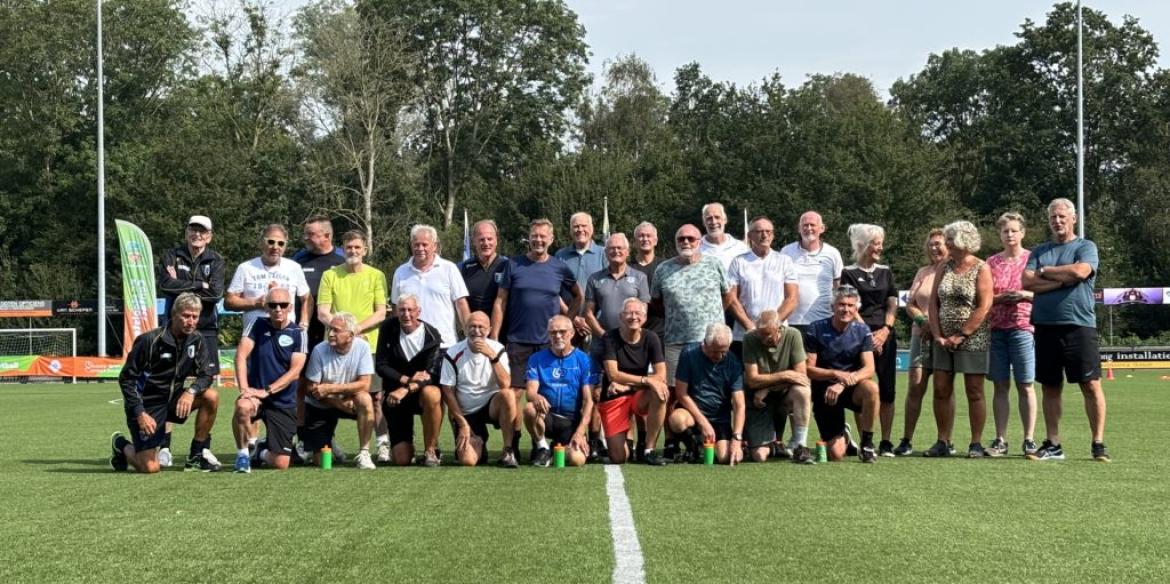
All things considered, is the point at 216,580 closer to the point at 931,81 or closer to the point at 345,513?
the point at 345,513

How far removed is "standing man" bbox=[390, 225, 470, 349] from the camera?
9.59 metres

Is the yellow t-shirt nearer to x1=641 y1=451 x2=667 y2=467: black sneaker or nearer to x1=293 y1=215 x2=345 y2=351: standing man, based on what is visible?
x1=293 y1=215 x2=345 y2=351: standing man

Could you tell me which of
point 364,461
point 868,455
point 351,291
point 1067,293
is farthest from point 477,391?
point 1067,293

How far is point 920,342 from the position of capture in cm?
978

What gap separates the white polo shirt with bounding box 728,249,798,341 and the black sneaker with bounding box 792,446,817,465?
1.04 meters

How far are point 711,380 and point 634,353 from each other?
0.59 m

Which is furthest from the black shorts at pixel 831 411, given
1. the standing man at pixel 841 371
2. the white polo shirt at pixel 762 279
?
the white polo shirt at pixel 762 279

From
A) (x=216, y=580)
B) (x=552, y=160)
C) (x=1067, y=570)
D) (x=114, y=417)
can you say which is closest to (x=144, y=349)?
(x=216, y=580)

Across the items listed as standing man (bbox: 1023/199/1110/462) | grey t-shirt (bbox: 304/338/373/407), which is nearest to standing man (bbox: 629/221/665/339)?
grey t-shirt (bbox: 304/338/373/407)

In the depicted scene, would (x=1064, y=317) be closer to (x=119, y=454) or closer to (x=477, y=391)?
(x=477, y=391)

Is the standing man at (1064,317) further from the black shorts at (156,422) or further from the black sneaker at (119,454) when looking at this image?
the black sneaker at (119,454)

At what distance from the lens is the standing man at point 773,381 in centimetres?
902

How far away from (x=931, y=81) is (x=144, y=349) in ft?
200

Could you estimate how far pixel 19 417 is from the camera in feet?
51.8
